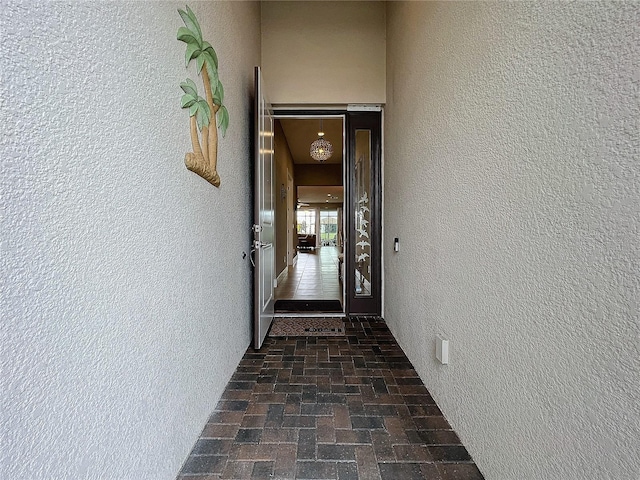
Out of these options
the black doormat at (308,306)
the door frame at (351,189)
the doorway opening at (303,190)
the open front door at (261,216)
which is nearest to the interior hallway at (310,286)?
the doorway opening at (303,190)

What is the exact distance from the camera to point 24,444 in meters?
0.65

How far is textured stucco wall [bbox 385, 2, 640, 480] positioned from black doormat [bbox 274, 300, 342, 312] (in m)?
2.29

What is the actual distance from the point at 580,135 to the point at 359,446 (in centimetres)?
156

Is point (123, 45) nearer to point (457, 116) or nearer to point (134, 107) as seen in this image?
point (134, 107)

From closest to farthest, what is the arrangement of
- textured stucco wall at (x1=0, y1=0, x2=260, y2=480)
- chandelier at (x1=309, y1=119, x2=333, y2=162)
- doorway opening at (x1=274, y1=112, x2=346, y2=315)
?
textured stucco wall at (x1=0, y1=0, x2=260, y2=480) → doorway opening at (x1=274, y1=112, x2=346, y2=315) → chandelier at (x1=309, y1=119, x2=333, y2=162)

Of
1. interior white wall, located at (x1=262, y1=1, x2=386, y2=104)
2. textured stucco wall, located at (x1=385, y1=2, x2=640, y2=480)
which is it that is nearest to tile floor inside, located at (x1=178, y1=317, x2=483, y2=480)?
textured stucco wall, located at (x1=385, y1=2, x2=640, y2=480)

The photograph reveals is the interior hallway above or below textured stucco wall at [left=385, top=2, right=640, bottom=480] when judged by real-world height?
below

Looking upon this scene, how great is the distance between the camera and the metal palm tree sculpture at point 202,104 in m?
1.41

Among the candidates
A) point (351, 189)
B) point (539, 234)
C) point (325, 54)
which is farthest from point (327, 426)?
point (325, 54)

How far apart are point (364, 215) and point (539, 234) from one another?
9.32 ft

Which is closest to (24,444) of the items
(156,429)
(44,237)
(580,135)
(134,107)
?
(44,237)

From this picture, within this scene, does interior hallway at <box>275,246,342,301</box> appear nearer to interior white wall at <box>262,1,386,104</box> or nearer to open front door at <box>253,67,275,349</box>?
open front door at <box>253,67,275,349</box>

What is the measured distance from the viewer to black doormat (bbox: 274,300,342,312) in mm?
4055

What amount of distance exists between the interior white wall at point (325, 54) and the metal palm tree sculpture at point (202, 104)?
1859 millimetres
